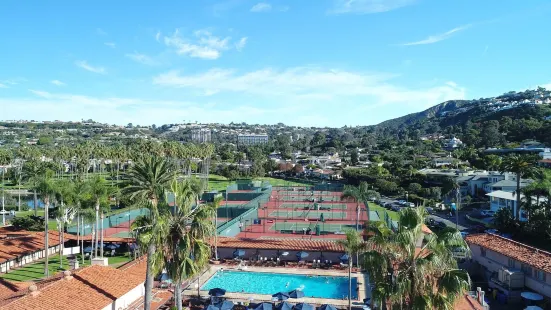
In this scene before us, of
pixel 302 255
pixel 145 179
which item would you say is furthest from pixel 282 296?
pixel 145 179

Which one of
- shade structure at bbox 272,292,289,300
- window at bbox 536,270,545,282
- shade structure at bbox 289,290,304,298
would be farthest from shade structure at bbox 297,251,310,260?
window at bbox 536,270,545,282

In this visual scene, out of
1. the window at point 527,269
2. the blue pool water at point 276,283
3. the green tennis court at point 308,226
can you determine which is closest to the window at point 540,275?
the window at point 527,269

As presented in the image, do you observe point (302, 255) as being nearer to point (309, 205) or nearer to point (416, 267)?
point (416, 267)

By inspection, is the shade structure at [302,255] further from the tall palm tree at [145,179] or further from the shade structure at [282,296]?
the tall palm tree at [145,179]

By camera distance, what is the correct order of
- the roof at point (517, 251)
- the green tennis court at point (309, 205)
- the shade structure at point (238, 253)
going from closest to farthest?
the roof at point (517, 251) < the shade structure at point (238, 253) < the green tennis court at point (309, 205)

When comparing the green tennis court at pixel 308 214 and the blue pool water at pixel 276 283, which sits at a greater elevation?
the green tennis court at pixel 308 214
